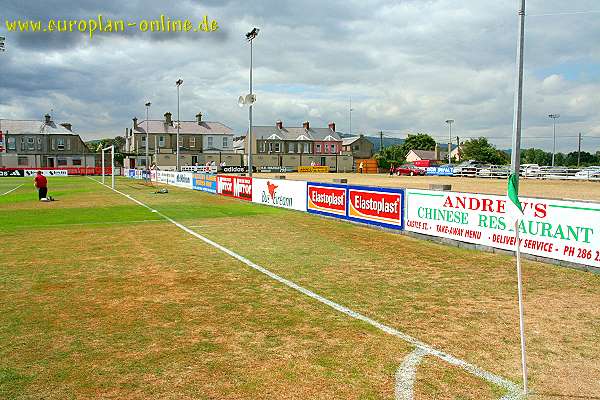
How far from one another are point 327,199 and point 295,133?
9773cm

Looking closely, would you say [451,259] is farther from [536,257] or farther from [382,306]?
[382,306]

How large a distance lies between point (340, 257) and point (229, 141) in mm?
103725

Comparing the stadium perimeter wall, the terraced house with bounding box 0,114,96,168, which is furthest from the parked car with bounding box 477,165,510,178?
the terraced house with bounding box 0,114,96,168

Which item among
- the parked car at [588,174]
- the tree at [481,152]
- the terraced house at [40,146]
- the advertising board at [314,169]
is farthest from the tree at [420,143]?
the parked car at [588,174]

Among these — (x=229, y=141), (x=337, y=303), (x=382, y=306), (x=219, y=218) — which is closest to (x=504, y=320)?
(x=382, y=306)

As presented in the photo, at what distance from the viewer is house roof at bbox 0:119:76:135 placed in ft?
330

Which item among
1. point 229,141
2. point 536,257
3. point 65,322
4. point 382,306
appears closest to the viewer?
point 65,322

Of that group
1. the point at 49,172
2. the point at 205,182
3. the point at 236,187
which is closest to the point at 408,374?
the point at 236,187

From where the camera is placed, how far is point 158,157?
93.1m

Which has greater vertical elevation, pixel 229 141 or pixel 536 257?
pixel 229 141

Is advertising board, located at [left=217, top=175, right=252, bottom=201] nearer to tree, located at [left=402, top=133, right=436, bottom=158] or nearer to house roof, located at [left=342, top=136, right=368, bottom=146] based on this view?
house roof, located at [left=342, top=136, right=368, bottom=146]

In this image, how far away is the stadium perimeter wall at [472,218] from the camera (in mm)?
11500

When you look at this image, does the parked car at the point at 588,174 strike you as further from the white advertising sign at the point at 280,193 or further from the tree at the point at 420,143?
the tree at the point at 420,143

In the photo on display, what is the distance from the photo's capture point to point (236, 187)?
3488 centimetres
